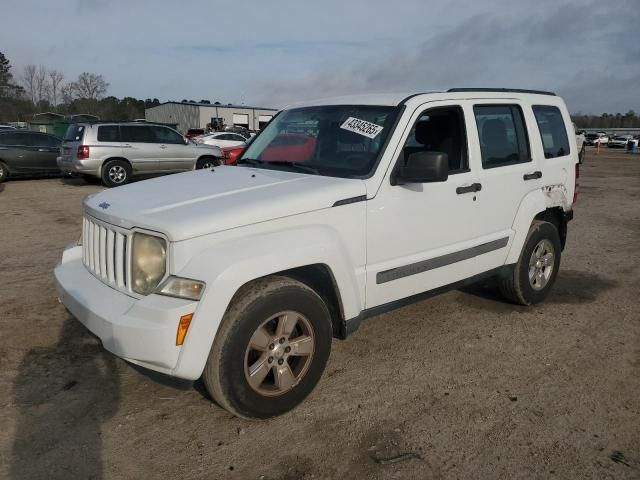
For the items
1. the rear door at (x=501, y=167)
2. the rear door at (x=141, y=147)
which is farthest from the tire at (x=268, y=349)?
the rear door at (x=141, y=147)

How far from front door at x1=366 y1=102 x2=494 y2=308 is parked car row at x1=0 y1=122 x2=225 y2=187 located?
37.9ft

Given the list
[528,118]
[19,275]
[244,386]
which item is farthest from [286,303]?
[19,275]

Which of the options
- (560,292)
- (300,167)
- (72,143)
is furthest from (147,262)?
(72,143)

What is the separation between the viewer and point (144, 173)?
14.3m

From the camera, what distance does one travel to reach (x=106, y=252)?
3117 millimetres

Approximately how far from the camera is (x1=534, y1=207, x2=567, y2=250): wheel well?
5.04 m

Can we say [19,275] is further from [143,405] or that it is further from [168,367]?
[168,367]

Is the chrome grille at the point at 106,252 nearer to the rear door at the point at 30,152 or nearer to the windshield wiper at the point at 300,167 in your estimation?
the windshield wiper at the point at 300,167

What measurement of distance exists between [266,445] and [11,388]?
1833mm

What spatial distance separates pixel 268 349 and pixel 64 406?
1.37m

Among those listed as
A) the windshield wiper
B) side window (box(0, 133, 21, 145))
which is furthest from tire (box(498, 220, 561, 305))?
side window (box(0, 133, 21, 145))

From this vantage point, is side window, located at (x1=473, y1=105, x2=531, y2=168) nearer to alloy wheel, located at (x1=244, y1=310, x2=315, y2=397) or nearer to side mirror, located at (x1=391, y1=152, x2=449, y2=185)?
side mirror, located at (x1=391, y1=152, x2=449, y2=185)

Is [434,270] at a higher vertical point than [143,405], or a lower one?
higher

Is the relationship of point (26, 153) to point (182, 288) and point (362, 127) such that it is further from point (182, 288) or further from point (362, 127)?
point (182, 288)
